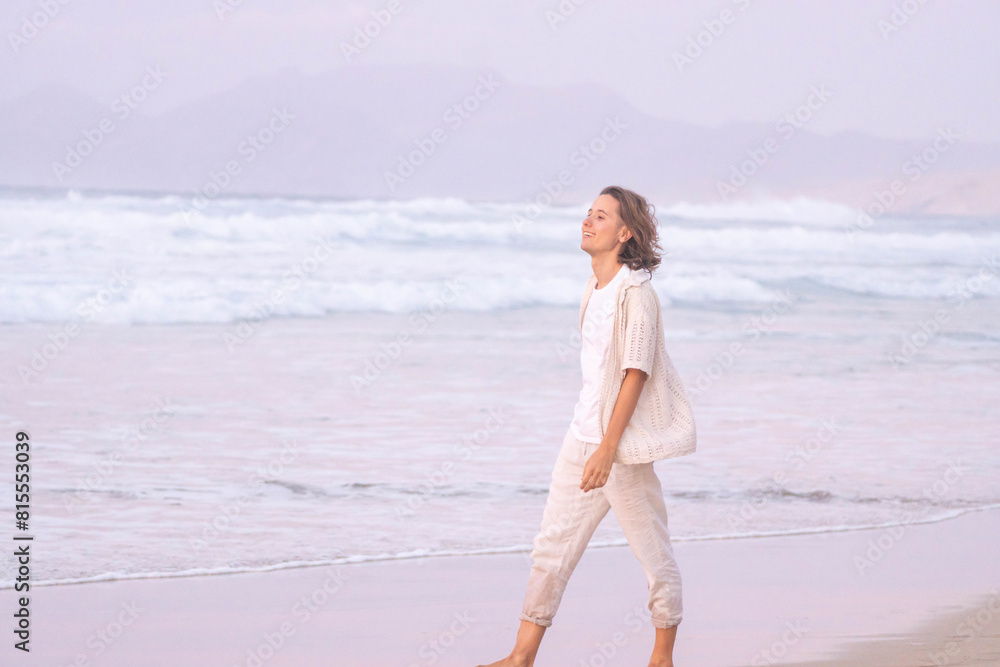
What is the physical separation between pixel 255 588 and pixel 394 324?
1141 cm

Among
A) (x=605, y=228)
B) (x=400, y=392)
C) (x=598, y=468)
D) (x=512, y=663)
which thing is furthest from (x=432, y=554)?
(x=400, y=392)

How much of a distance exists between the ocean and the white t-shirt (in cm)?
190

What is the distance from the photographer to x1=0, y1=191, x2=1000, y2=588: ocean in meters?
5.43

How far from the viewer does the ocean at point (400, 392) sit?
17.8 feet

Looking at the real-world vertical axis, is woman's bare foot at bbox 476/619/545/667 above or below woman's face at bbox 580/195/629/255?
below

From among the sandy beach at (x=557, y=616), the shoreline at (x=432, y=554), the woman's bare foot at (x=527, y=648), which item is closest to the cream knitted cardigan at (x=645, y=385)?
the woman's bare foot at (x=527, y=648)

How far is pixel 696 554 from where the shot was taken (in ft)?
16.2

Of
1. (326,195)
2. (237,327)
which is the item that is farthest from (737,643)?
(326,195)

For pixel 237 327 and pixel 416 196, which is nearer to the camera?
pixel 237 327

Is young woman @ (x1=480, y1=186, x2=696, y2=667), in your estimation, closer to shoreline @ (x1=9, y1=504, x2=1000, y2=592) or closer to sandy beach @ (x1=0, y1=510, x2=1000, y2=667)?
sandy beach @ (x1=0, y1=510, x2=1000, y2=667)

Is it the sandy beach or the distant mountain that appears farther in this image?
the distant mountain

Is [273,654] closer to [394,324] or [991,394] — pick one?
[991,394]

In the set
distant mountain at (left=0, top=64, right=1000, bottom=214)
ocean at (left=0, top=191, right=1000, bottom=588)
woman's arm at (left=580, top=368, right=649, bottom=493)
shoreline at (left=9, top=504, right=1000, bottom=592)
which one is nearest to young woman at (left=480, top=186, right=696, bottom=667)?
woman's arm at (left=580, top=368, right=649, bottom=493)

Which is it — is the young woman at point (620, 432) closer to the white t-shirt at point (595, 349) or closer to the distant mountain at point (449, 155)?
the white t-shirt at point (595, 349)
